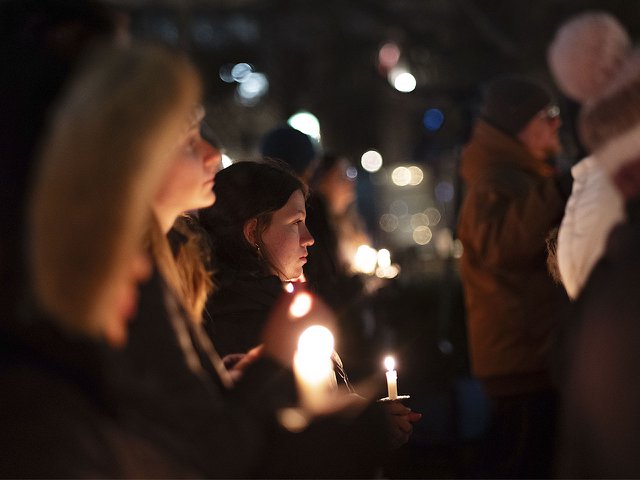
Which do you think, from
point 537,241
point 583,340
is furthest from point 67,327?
point 537,241

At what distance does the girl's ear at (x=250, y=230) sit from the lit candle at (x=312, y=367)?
1532mm

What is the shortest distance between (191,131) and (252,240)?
1.33m

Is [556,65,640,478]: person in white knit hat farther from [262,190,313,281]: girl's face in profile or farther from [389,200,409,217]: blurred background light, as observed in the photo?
[389,200,409,217]: blurred background light

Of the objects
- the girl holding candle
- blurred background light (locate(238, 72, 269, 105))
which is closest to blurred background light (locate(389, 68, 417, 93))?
the girl holding candle

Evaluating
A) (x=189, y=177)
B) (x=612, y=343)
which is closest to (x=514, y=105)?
(x=189, y=177)

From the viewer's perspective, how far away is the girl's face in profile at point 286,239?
3.98m

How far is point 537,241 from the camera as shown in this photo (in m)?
4.97

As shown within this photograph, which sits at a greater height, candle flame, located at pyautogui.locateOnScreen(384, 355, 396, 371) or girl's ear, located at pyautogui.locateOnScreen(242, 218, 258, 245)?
girl's ear, located at pyautogui.locateOnScreen(242, 218, 258, 245)

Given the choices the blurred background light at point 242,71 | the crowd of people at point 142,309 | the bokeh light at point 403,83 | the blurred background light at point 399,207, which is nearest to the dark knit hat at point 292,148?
the crowd of people at point 142,309

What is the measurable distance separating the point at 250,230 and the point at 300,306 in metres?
1.53

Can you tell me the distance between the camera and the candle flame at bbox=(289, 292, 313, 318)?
8.08ft

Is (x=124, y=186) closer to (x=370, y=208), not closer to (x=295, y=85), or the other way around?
(x=370, y=208)

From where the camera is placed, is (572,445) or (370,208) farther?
(370,208)

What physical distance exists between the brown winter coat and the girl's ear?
154cm
